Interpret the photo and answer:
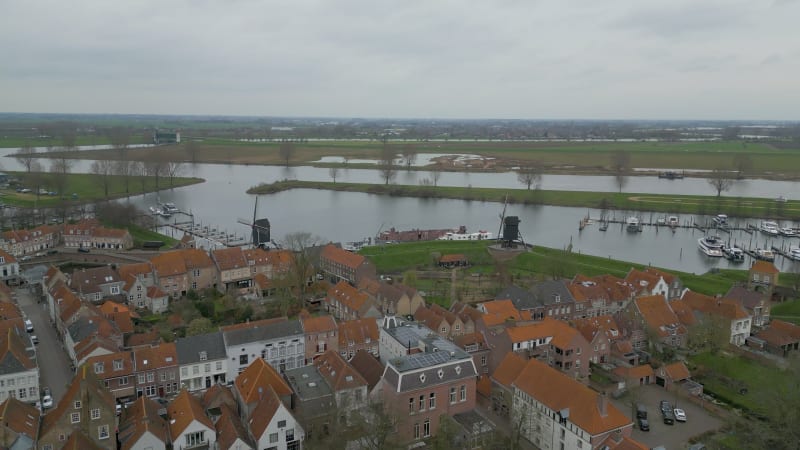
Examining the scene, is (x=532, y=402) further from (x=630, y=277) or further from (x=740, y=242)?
(x=740, y=242)

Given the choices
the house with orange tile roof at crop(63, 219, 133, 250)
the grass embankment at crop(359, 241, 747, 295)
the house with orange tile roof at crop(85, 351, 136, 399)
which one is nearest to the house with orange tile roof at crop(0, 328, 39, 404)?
the house with orange tile roof at crop(85, 351, 136, 399)

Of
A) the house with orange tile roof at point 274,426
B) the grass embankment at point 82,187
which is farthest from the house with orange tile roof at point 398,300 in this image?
the grass embankment at point 82,187

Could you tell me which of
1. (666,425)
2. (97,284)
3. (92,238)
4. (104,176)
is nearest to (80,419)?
(97,284)

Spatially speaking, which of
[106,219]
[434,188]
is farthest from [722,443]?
[434,188]

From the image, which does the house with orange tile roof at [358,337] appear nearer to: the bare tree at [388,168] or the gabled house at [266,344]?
the gabled house at [266,344]

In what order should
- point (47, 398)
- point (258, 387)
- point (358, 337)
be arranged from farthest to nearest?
point (358, 337), point (47, 398), point (258, 387)

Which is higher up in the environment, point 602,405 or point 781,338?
point 602,405

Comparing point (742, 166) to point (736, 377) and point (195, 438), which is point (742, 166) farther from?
point (195, 438)
